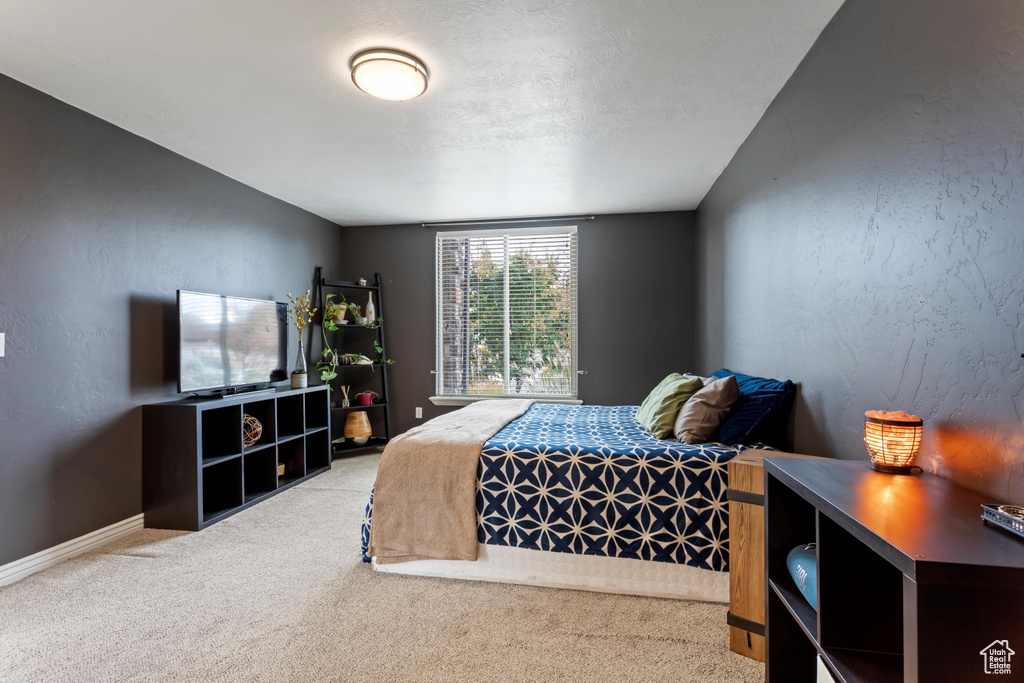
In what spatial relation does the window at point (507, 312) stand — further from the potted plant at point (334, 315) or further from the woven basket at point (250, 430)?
the woven basket at point (250, 430)

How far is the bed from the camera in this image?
7.00 feet

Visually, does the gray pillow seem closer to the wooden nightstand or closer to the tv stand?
the wooden nightstand

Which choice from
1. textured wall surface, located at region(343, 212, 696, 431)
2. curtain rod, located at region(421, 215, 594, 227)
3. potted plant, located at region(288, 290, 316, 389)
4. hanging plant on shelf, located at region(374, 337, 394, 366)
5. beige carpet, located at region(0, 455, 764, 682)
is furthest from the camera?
hanging plant on shelf, located at region(374, 337, 394, 366)

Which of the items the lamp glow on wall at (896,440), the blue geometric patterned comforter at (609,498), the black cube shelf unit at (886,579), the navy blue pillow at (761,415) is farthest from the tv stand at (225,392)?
the lamp glow on wall at (896,440)

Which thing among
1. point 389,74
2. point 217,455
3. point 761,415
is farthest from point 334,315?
point 761,415

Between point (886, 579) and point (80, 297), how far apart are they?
3.69 m

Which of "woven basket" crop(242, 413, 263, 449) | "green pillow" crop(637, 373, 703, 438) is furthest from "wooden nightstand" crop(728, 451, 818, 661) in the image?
"woven basket" crop(242, 413, 263, 449)

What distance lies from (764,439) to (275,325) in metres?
3.69

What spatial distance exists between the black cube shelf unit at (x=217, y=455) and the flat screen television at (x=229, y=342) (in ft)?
0.58

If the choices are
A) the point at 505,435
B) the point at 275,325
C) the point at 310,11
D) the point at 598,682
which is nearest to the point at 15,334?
the point at 275,325

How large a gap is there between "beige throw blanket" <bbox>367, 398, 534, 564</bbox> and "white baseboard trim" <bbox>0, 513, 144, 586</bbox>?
1.66 m

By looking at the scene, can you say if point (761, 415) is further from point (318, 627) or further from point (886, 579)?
point (318, 627)

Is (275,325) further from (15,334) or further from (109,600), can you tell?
(109,600)

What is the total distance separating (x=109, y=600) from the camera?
2.17m
